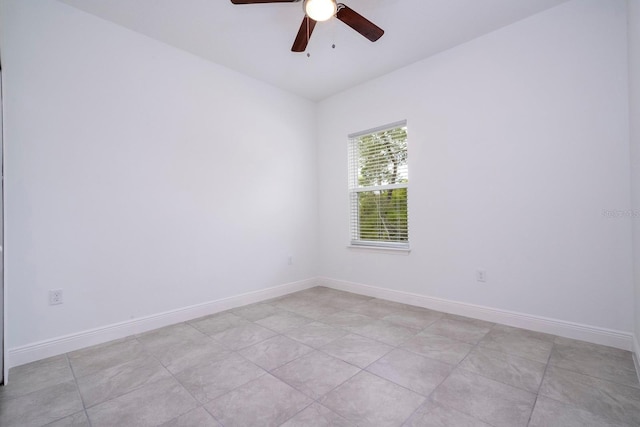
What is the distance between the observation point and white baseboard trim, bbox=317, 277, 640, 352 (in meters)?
2.18

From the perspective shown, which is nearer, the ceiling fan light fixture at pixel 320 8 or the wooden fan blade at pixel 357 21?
the ceiling fan light fixture at pixel 320 8

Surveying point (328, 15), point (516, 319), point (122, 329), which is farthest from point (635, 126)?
point (122, 329)

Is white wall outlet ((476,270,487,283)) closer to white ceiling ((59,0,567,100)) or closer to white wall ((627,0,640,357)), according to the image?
white wall ((627,0,640,357))

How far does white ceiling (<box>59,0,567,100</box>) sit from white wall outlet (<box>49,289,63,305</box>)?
2273 mm

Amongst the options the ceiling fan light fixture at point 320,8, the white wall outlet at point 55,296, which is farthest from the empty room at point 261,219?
the ceiling fan light fixture at point 320,8

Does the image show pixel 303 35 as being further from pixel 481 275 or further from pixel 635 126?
pixel 481 275

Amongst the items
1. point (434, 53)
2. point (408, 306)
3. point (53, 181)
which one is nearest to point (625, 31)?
point (434, 53)

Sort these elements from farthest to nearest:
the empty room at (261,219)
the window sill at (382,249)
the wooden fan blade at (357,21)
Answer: the window sill at (382,249) → the wooden fan blade at (357,21) → the empty room at (261,219)

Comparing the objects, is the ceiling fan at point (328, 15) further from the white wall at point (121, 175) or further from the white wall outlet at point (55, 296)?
the white wall outlet at point (55, 296)

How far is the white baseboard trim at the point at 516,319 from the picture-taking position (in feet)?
7.17

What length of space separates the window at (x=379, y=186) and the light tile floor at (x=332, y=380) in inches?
49.2

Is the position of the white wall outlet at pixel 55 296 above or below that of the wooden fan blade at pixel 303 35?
below

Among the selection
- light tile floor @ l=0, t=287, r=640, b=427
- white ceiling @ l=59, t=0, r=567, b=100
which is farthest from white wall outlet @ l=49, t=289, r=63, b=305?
white ceiling @ l=59, t=0, r=567, b=100

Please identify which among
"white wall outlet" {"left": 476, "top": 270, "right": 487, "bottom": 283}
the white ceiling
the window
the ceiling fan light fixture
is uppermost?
the white ceiling
